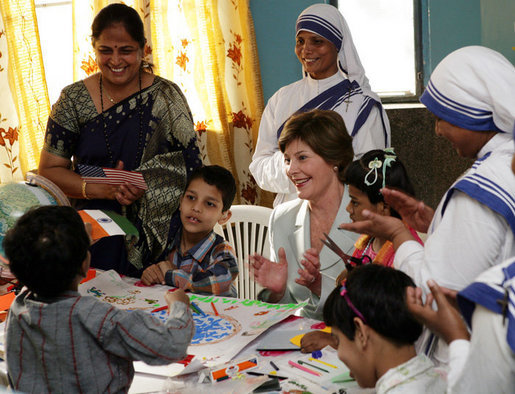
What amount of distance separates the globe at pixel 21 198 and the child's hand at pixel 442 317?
1.37 meters

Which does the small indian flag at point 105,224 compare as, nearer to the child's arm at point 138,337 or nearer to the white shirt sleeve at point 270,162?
the child's arm at point 138,337

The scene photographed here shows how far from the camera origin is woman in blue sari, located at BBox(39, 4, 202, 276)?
282cm

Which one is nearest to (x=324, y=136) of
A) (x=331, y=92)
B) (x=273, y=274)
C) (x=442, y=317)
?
(x=273, y=274)

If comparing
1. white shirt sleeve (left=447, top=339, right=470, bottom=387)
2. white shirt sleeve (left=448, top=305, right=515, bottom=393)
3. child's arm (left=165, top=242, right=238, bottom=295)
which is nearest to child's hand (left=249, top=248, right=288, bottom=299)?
child's arm (left=165, top=242, right=238, bottom=295)

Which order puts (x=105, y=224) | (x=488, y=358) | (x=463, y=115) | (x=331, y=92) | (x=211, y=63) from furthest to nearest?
(x=211, y=63) < (x=331, y=92) < (x=105, y=224) < (x=463, y=115) < (x=488, y=358)

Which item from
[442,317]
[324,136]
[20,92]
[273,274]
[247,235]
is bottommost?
[247,235]

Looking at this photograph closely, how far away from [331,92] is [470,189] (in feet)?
6.16

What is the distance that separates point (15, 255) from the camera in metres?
1.54

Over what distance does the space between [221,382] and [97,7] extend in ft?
9.42

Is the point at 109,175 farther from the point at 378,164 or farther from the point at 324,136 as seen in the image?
the point at 378,164

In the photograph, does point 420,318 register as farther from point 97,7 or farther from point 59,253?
point 97,7


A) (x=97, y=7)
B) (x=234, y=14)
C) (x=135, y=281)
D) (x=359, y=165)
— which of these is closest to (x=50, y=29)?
(x=97, y=7)

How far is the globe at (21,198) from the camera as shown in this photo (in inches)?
84.9

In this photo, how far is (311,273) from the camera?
2246 millimetres
